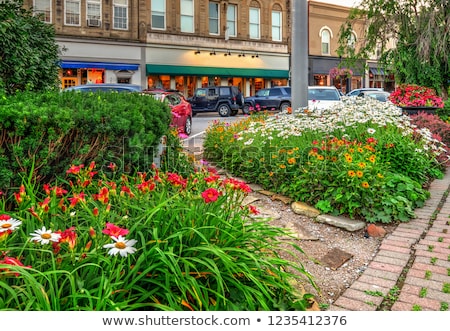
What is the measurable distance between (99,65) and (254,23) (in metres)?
12.9

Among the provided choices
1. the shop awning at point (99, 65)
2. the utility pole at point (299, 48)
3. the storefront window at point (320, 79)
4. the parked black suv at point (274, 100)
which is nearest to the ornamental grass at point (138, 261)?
the utility pole at point (299, 48)

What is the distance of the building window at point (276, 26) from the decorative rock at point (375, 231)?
32023mm

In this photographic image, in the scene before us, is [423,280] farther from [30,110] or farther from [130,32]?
[130,32]

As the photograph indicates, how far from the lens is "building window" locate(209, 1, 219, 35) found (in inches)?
1249

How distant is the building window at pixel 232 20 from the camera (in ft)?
106

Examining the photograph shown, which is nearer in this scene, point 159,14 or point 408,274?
point 408,274

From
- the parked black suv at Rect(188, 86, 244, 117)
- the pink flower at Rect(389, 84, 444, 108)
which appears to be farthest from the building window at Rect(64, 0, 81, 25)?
the pink flower at Rect(389, 84, 444, 108)

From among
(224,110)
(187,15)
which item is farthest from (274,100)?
(187,15)

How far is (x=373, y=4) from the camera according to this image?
13430 mm

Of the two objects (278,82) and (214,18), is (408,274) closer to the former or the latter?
(214,18)

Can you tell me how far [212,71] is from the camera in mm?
30906

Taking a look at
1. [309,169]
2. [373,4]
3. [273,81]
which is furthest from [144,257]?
[273,81]

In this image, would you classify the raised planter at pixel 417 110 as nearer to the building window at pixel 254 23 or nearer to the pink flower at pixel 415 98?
the pink flower at pixel 415 98

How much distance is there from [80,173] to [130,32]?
26.8 m
